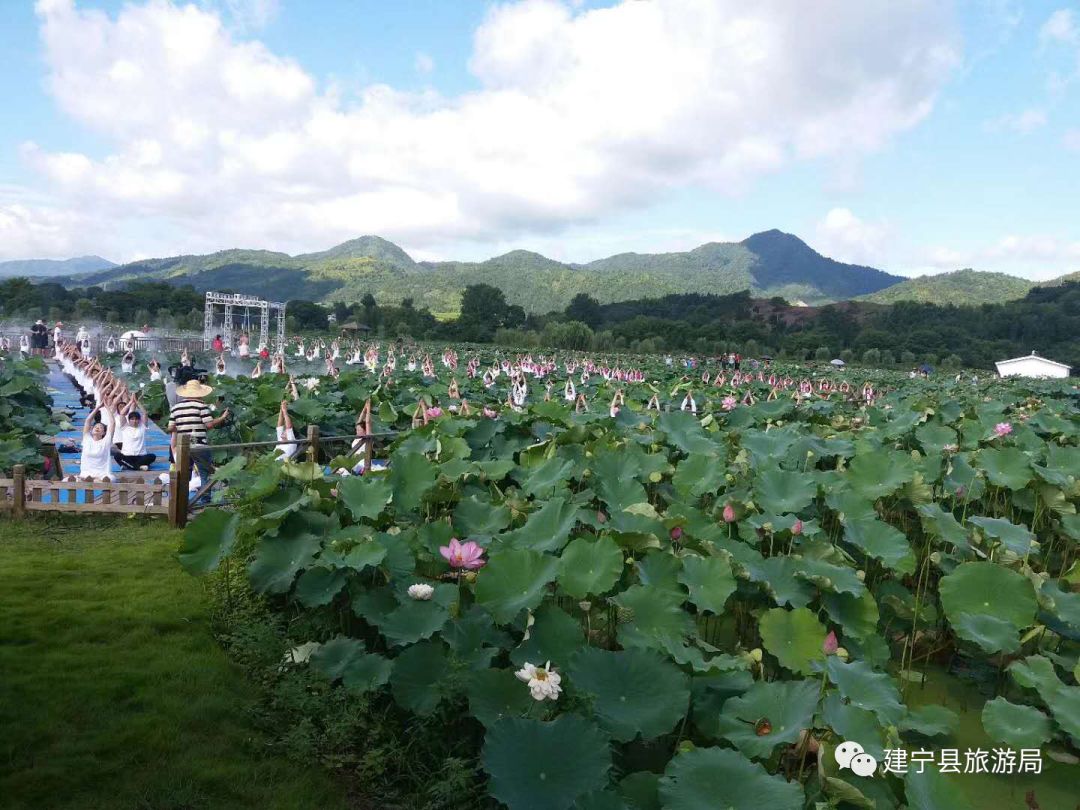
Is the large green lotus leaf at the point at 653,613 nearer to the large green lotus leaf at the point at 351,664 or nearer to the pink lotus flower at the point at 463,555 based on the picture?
the pink lotus flower at the point at 463,555

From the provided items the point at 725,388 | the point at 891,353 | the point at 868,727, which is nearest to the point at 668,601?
the point at 868,727

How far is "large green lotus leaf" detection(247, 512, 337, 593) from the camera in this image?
3.71 meters

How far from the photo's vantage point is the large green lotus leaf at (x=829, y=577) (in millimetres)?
3514

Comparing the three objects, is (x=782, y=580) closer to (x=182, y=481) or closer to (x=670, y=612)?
(x=670, y=612)

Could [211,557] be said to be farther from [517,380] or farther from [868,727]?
[517,380]

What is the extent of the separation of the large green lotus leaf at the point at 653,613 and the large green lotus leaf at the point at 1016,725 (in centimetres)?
132

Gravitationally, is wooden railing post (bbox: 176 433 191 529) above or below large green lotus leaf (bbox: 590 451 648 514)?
below

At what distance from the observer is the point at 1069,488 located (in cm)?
548

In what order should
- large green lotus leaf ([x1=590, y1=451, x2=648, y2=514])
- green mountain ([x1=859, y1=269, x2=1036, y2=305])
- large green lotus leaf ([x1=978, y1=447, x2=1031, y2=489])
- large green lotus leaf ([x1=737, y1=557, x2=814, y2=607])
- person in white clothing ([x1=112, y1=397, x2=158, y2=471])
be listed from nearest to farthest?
large green lotus leaf ([x1=737, y1=557, x2=814, y2=607]), large green lotus leaf ([x1=590, y1=451, x2=648, y2=514]), large green lotus leaf ([x1=978, y1=447, x2=1031, y2=489]), person in white clothing ([x1=112, y1=397, x2=158, y2=471]), green mountain ([x1=859, y1=269, x2=1036, y2=305])

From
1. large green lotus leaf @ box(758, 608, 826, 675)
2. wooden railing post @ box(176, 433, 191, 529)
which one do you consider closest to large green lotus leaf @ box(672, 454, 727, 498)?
large green lotus leaf @ box(758, 608, 826, 675)

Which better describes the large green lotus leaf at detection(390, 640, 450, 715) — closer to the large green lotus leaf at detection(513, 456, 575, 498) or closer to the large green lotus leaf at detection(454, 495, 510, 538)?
the large green lotus leaf at detection(454, 495, 510, 538)

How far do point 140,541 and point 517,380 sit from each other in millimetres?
10925

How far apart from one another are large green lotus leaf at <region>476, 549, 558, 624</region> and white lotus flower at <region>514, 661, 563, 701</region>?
1.64 feet

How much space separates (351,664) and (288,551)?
84 centimetres
